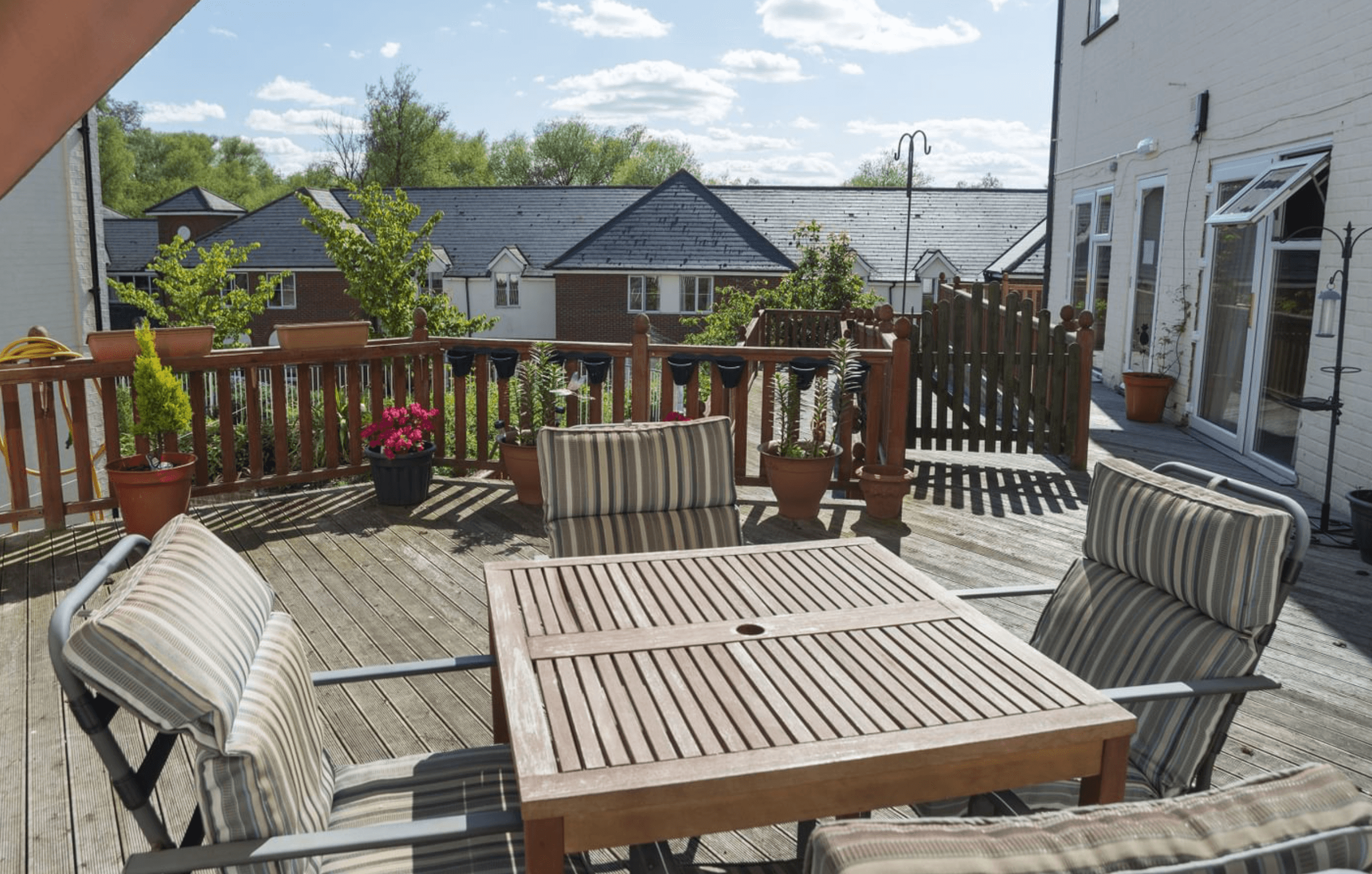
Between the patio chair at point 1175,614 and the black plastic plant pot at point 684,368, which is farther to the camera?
the black plastic plant pot at point 684,368

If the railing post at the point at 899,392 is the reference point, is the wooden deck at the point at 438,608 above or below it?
below

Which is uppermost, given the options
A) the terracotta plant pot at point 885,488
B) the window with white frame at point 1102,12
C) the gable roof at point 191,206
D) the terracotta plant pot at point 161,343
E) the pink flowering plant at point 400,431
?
the window with white frame at point 1102,12

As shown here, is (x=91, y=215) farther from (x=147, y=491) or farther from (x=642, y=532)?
(x=642, y=532)

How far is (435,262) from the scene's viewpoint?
3281cm

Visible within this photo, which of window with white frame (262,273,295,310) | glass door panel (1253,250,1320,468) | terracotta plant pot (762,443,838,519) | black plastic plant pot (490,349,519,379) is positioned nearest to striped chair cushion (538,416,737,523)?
terracotta plant pot (762,443,838,519)

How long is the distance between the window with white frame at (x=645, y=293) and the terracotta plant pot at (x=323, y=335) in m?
23.7

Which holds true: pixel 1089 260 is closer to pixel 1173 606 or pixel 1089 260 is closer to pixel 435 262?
pixel 1173 606

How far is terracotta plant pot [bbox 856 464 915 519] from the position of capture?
5910 millimetres

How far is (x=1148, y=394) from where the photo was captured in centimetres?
997

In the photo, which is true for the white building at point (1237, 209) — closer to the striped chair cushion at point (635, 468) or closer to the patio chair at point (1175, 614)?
the patio chair at point (1175, 614)

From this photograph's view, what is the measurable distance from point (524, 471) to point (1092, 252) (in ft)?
31.4

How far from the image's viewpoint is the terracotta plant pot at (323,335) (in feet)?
19.7

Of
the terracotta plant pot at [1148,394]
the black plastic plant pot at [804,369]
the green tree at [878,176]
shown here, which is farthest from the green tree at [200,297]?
the green tree at [878,176]

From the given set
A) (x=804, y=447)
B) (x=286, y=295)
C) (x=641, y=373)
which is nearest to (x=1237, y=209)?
(x=804, y=447)
